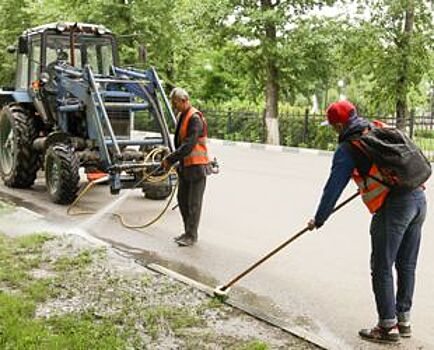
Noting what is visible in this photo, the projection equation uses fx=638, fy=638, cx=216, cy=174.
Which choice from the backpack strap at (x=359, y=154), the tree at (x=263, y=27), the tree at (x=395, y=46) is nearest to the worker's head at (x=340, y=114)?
the backpack strap at (x=359, y=154)

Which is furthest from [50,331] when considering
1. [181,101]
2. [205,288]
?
[181,101]

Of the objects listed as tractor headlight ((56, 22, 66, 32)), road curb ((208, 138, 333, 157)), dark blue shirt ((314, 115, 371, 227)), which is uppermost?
tractor headlight ((56, 22, 66, 32))

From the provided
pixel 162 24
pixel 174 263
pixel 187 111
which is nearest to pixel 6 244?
pixel 174 263

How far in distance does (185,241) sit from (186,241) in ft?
0.04

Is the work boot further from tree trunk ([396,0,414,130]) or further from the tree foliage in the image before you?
the tree foliage

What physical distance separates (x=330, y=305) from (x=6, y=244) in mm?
3656

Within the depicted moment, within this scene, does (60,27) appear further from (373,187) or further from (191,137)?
(373,187)

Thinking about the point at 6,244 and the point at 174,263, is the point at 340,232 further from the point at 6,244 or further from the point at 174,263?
the point at 6,244

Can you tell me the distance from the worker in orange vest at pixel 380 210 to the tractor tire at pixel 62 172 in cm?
539

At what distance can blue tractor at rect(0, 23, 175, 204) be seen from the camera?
9156 millimetres

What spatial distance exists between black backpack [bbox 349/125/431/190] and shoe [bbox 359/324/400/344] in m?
1.03

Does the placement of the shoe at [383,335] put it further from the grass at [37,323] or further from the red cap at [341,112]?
the grass at [37,323]

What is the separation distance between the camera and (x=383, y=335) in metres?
4.55

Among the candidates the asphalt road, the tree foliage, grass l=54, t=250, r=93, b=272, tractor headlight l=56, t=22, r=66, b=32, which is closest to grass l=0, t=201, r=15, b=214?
the asphalt road
